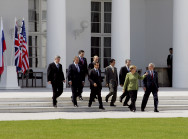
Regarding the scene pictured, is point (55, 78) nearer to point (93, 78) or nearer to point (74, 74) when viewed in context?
point (74, 74)

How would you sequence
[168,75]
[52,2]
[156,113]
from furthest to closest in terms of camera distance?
[168,75] → [52,2] → [156,113]

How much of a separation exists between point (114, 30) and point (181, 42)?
11.1 ft

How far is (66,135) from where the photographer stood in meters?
14.1

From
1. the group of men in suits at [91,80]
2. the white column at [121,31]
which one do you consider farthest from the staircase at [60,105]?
the white column at [121,31]

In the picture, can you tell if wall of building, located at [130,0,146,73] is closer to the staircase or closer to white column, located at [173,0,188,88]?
white column, located at [173,0,188,88]

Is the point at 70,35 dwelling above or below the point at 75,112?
above

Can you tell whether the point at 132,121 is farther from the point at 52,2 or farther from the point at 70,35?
the point at 70,35

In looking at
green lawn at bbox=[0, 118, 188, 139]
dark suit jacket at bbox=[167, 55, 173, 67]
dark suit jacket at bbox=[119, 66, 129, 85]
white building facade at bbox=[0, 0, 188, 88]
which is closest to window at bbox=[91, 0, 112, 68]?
white building facade at bbox=[0, 0, 188, 88]

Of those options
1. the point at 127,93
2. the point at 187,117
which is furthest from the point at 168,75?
the point at 187,117

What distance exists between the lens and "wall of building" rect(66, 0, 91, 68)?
32.4 meters

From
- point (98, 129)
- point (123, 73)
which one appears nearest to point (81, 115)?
point (123, 73)

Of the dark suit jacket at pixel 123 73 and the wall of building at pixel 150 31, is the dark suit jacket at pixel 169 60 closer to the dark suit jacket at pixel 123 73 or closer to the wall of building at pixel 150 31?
the wall of building at pixel 150 31

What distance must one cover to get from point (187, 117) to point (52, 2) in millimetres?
11307

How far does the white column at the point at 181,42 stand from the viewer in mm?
28828
